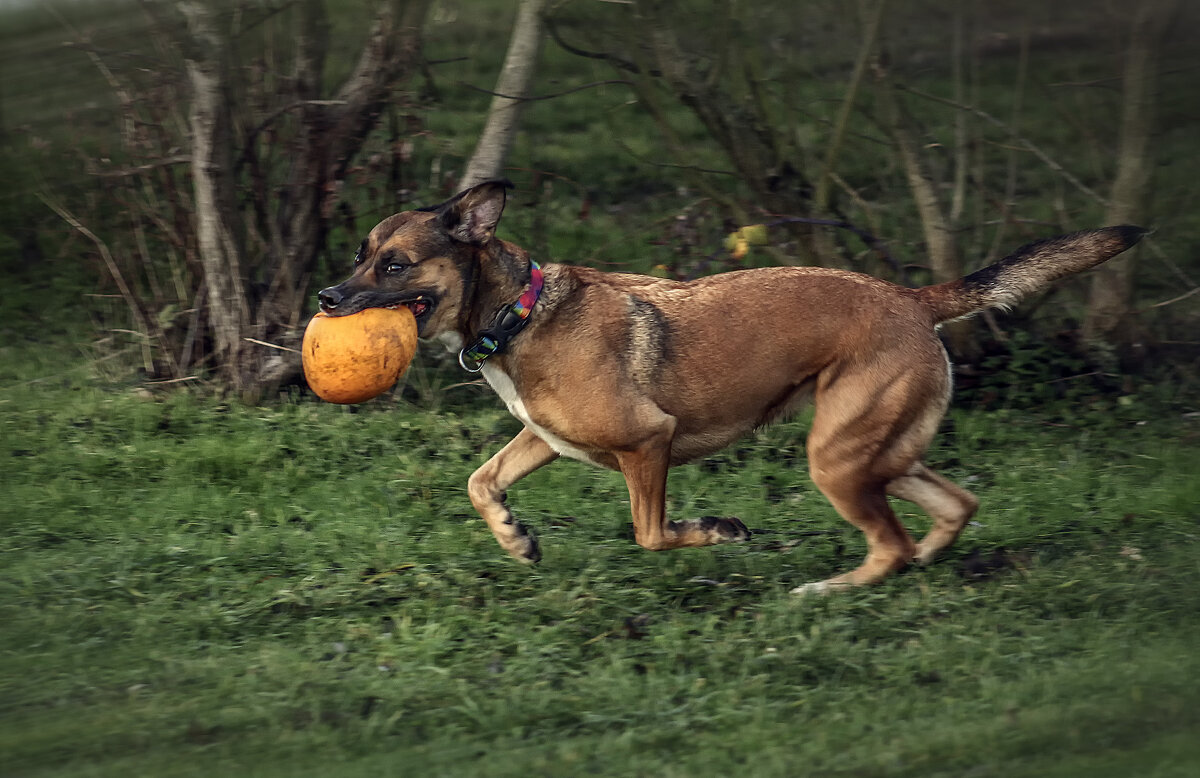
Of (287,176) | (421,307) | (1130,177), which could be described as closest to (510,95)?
(287,176)

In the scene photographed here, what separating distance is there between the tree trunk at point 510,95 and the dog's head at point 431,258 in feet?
8.55

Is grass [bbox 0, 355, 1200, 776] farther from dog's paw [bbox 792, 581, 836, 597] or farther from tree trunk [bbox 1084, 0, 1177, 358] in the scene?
tree trunk [bbox 1084, 0, 1177, 358]

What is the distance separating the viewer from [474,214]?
5.82 metres

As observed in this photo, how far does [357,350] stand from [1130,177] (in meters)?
5.76

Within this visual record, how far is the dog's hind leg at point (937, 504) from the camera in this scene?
20.5 ft

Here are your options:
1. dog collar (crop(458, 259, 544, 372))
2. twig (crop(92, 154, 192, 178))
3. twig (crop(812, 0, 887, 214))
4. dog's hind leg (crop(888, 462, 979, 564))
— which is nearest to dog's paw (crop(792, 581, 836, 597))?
dog's hind leg (crop(888, 462, 979, 564))

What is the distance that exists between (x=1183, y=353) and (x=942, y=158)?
4114 millimetres

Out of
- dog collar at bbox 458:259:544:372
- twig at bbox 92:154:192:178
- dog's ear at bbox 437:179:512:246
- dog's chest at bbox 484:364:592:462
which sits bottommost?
dog's chest at bbox 484:364:592:462

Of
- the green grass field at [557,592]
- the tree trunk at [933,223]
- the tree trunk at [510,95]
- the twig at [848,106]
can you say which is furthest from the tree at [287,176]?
the tree trunk at [933,223]

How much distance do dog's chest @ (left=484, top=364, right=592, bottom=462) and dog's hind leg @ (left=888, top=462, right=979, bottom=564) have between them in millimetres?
1617

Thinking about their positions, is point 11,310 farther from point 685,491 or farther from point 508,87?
point 685,491

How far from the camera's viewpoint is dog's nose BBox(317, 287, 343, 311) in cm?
548

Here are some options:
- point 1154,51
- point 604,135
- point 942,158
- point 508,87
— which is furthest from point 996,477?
point 604,135

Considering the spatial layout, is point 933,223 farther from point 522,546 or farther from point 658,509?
point 522,546
